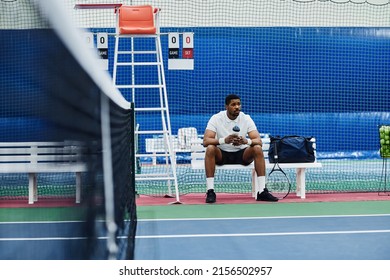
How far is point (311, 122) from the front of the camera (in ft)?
43.5

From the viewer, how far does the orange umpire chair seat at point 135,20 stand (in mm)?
7168

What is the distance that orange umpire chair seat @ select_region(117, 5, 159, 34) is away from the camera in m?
7.17

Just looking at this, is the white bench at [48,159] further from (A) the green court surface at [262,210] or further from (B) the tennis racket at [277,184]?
(B) the tennis racket at [277,184]

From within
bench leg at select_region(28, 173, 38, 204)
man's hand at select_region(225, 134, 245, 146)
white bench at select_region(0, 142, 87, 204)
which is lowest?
man's hand at select_region(225, 134, 245, 146)

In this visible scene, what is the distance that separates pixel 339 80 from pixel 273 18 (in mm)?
1730

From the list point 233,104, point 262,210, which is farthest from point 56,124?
point 233,104

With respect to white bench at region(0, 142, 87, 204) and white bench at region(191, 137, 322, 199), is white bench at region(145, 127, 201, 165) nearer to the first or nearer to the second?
white bench at region(191, 137, 322, 199)

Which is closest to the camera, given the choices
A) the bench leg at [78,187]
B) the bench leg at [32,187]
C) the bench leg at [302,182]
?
the bench leg at [32,187]

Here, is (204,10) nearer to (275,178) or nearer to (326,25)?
(326,25)

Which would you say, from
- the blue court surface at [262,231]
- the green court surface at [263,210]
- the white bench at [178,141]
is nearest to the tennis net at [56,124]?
the blue court surface at [262,231]

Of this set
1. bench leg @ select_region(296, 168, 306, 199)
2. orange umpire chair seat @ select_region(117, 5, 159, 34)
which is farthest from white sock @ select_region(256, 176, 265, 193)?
orange umpire chair seat @ select_region(117, 5, 159, 34)

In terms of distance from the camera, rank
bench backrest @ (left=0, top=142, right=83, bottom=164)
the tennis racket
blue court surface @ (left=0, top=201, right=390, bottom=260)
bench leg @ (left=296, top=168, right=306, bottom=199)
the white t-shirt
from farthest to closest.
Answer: the tennis racket → bench leg @ (left=296, top=168, right=306, bottom=199) → the white t-shirt → blue court surface @ (left=0, top=201, right=390, bottom=260) → bench backrest @ (left=0, top=142, right=83, bottom=164)

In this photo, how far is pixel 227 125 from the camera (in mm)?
7418

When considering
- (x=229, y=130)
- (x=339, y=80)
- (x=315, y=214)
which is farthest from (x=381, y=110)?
(x=315, y=214)
